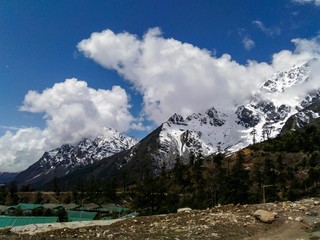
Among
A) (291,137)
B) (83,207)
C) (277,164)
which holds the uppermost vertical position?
(291,137)

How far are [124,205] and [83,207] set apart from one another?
61.4 ft

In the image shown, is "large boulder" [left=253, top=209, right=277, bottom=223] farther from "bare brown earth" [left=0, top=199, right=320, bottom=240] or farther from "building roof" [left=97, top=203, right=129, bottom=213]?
"building roof" [left=97, top=203, right=129, bottom=213]

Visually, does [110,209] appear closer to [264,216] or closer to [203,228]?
[264,216]

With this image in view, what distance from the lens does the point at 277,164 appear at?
134m

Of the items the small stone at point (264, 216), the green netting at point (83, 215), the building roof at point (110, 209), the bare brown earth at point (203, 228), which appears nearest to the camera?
the bare brown earth at point (203, 228)

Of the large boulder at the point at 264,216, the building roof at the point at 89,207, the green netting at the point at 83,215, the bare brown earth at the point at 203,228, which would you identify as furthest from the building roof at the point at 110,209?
the large boulder at the point at 264,216

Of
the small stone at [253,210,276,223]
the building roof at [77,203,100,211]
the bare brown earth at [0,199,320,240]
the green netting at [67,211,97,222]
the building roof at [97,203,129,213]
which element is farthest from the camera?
the building roof at [77,203,100,211]

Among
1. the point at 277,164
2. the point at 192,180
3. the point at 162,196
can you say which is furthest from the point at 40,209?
the point at 277,164

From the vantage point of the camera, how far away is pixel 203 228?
19.8m

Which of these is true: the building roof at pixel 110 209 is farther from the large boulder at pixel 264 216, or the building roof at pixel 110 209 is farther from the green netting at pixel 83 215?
the large boulder at pixel 264 216

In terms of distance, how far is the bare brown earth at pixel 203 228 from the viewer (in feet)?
61.7

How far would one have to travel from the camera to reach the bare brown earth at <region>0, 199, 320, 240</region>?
61.7 feet

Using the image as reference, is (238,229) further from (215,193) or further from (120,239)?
(215,193)

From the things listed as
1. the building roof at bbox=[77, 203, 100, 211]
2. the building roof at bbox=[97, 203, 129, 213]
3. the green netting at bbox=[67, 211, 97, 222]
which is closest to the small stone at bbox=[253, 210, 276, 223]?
the green netting at bbox=[67, 211, 97, 222]
